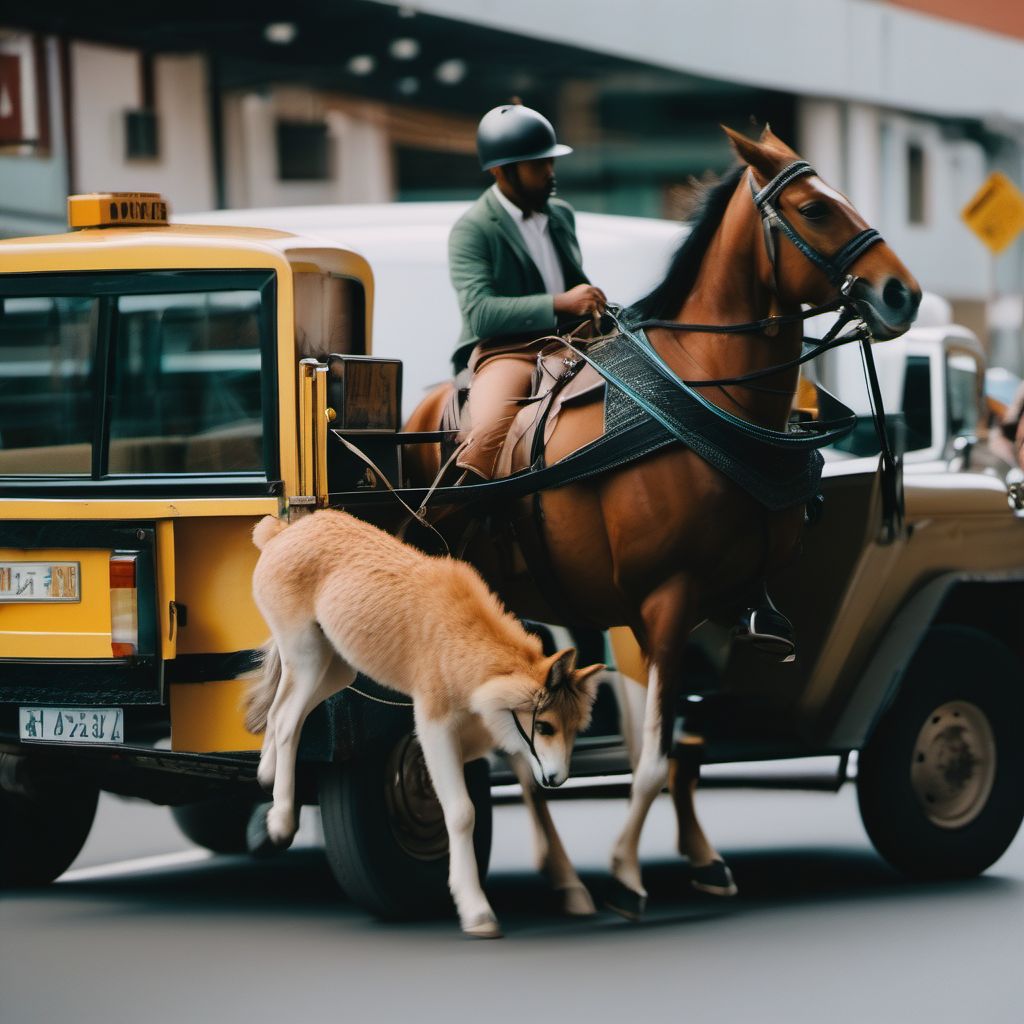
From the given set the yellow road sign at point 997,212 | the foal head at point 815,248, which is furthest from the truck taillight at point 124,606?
the yellow road sign at point 997,212

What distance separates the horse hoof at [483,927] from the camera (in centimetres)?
760

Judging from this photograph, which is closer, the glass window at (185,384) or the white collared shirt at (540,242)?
the glass window at (185,384)

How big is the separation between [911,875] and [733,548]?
86.8 inches

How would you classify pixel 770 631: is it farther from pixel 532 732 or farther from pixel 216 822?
pixel 216 822

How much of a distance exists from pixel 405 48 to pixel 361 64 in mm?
798

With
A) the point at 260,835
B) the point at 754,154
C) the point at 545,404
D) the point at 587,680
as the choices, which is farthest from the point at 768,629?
the point at 260,835

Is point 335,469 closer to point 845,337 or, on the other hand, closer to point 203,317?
point 203,317

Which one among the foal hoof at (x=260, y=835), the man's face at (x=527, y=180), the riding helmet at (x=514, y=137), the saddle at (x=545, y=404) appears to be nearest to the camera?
the foal hoof at (x=260, y=835)

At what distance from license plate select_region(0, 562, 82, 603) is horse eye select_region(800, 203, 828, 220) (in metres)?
2.76

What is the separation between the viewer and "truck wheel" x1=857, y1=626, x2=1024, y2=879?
9.00 metres

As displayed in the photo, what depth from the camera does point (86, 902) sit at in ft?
30.3

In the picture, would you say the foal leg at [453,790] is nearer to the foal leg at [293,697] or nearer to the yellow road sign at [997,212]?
the foal leg at [293,697]

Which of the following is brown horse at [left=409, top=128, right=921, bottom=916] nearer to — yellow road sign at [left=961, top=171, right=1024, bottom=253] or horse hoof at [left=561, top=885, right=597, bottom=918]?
horse hoof at [left=561, top=885, right=597, bottom=918]

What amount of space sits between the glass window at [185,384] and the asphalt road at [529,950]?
68.5 inches
